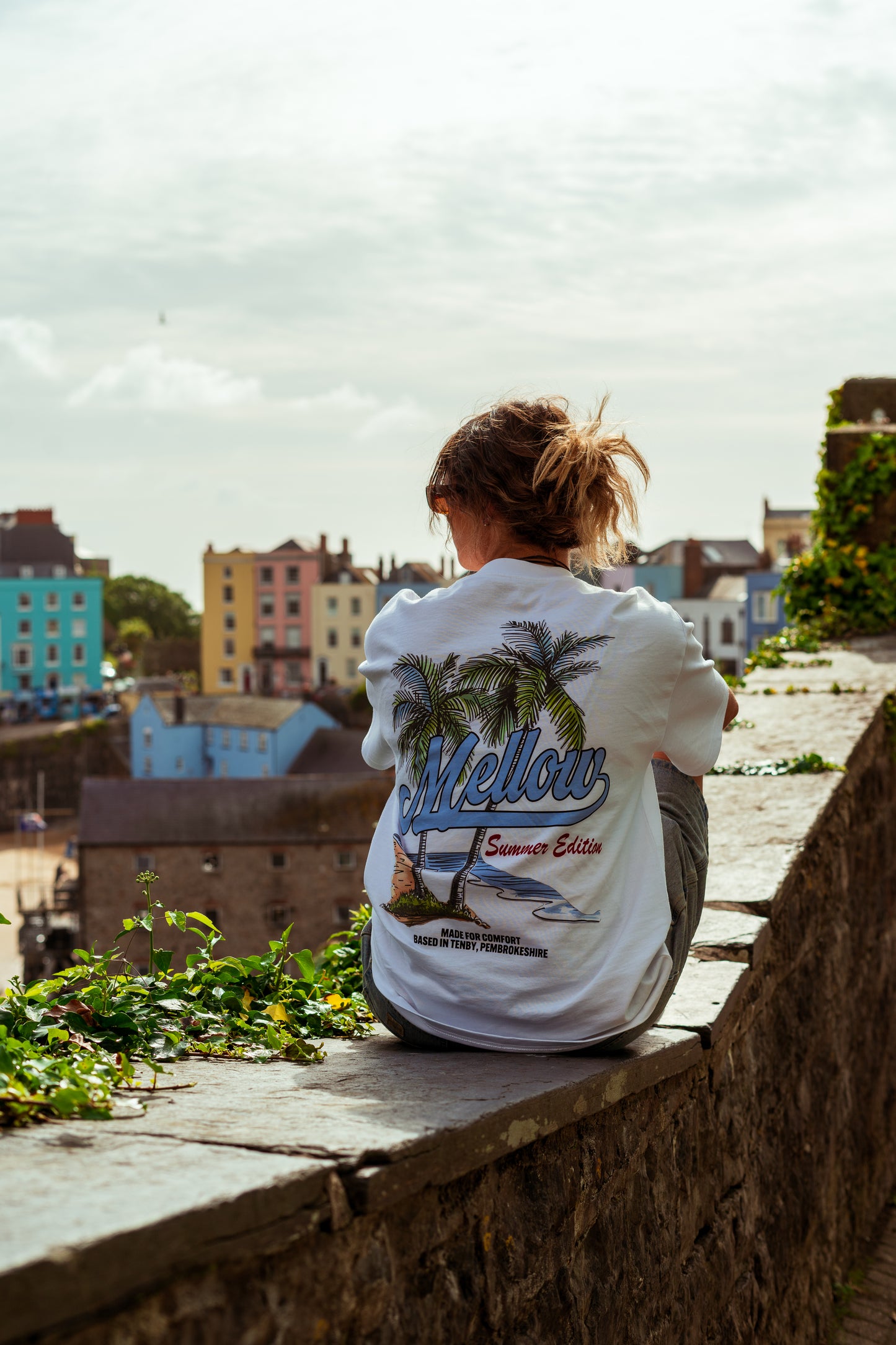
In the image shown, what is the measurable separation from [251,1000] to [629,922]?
0.75 metres

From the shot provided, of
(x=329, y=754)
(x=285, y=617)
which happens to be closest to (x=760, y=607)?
(x=329, y=754)

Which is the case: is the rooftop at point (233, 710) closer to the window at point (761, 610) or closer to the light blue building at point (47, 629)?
the light blue building at point (47, 629)

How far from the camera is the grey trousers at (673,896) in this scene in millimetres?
2422

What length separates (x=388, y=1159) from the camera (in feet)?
5.31

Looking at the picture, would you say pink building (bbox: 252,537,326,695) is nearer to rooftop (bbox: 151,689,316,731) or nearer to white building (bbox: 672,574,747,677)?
rooftop (bbox: 151,689,316,731)

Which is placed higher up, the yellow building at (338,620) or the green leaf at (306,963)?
the yellow building at (338,620)

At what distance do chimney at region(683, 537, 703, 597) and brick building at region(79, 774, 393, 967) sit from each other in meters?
32.0

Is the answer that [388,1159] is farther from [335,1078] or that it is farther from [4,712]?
[4,712]

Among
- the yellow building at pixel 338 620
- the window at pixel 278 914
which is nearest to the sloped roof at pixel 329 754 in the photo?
the window at pixel 278 914

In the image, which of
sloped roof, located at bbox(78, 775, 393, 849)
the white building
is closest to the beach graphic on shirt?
sloped roof, located at bbox(78, 775, 393, 849)

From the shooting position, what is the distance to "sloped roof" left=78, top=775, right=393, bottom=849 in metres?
41.4

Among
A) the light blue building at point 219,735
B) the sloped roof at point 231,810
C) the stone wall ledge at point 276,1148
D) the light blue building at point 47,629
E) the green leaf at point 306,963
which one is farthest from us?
the light blue building at point 47,629

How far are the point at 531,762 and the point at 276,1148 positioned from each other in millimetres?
928

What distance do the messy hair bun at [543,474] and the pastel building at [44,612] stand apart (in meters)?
81.8
